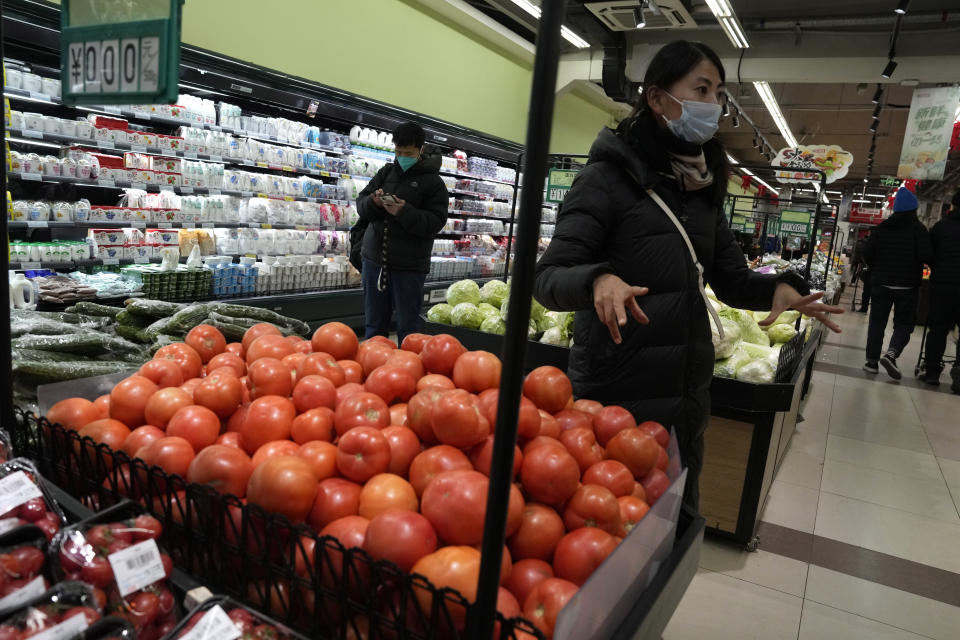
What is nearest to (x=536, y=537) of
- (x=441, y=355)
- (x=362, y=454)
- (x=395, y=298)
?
(x=362, y=454)

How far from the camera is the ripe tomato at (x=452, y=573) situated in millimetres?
771

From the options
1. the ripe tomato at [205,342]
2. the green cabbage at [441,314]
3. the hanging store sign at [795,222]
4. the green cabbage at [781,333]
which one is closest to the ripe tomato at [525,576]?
the ripe tomato at [205,342]

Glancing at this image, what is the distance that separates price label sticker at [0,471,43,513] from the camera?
0.96m

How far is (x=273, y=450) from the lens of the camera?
1.07m

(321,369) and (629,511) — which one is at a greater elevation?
(321,369)

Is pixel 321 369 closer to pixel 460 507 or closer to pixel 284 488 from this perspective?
pixel 284 488

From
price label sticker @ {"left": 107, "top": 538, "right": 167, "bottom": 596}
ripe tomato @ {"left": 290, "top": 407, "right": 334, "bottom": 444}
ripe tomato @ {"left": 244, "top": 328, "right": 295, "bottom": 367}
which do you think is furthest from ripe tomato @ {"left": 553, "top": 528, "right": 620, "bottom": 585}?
ripe tomato @ {"left": 244, "top": 328, "right": 295, "bottom": 367}

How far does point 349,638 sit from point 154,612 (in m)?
0.28

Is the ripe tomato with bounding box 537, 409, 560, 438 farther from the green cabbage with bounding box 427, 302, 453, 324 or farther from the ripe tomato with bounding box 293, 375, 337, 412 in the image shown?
the green cabbage with bounding box 427, 302, 453, 324

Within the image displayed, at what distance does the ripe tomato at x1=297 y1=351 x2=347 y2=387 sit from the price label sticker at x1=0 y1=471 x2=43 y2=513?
481 mm

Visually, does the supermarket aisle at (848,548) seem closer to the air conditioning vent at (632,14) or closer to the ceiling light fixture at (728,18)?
the ceiling light fixture at (728,18)

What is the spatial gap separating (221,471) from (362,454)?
8.7 inches

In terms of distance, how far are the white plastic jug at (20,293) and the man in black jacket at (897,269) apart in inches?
291

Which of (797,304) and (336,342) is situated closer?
(336,342)
